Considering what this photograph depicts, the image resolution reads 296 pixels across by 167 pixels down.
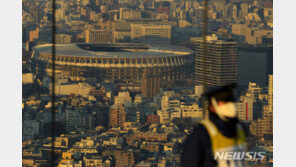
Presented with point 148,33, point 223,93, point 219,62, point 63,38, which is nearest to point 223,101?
point 223,93

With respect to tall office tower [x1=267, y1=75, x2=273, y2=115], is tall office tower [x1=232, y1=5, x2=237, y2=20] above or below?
above

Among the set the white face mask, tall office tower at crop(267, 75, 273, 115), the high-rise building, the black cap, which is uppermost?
the black cap

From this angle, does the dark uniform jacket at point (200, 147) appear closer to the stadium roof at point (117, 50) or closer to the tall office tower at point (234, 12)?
the stadium roof at point (117, 50)

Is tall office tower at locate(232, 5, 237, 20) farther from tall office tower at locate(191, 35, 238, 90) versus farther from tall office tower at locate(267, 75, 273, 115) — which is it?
tall office tower at locate(267, 75, 273, 115)

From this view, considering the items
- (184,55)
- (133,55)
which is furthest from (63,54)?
(184,55)

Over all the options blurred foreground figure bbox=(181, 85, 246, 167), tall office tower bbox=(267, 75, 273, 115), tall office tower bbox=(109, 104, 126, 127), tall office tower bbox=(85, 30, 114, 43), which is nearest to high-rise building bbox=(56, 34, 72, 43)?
tall office tower bbox=(85, 30, 114, 43)

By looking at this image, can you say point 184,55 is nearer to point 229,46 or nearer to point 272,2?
point 229,46
